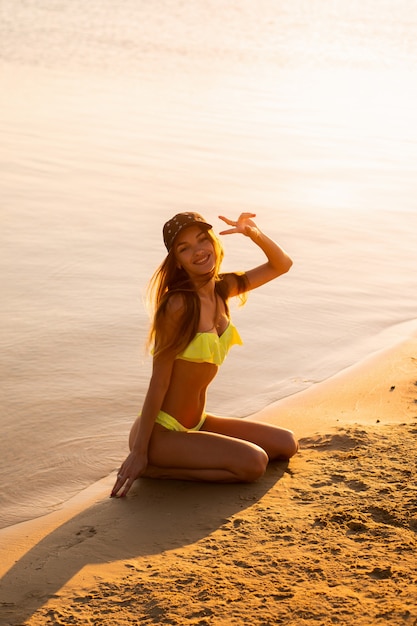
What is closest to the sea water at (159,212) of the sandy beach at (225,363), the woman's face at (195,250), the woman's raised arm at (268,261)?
the sandy beach at (225,363)

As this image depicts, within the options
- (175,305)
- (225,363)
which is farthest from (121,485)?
(225,363)

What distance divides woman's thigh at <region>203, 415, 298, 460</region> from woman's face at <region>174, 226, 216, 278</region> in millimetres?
723

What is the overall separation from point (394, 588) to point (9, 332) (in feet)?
10.7

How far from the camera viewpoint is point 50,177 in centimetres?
920

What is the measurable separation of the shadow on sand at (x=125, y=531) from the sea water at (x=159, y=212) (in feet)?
1.05

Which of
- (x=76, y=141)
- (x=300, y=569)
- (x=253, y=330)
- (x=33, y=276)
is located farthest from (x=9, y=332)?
(x=76, y=141)

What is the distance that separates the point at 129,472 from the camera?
13.7 feet

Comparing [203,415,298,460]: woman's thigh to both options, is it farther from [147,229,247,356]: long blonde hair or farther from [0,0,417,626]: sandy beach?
[147,229,247,356]: long blonde hair

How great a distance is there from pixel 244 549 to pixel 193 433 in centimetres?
86

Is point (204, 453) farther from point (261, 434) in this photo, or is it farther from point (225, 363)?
point (225, 363)

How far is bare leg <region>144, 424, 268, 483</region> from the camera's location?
422 cm

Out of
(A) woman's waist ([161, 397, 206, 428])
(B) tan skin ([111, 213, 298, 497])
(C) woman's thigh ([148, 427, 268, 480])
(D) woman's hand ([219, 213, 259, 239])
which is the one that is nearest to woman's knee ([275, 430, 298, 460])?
(B) tan skin ([111, 213, 298, 497])

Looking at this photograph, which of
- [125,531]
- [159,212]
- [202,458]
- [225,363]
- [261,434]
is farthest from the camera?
[159,212]

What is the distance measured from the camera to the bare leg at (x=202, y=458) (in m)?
4.22
